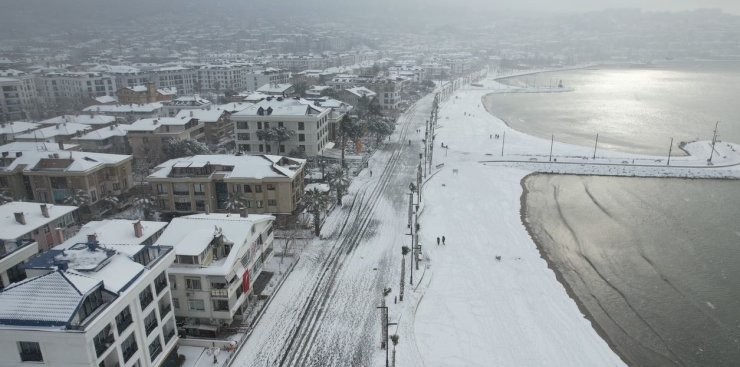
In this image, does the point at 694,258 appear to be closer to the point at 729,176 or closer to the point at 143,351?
the point at 729,176

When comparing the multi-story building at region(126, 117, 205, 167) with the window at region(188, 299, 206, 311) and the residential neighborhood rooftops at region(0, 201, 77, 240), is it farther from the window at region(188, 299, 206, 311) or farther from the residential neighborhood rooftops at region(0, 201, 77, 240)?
the window at region(188, 299, 206, 311)

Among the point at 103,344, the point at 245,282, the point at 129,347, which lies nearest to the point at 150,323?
the point at 129,347

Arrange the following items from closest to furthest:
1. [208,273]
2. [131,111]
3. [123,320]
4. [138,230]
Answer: [123,320], [208,273], [138,230], [131,111]

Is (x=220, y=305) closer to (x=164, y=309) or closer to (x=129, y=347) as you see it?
(x=164, y=309)

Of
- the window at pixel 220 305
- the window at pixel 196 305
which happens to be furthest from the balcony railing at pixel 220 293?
the window at pixel 196 305

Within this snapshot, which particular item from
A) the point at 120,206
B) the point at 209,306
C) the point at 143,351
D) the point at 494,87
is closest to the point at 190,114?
the point at 120,206
